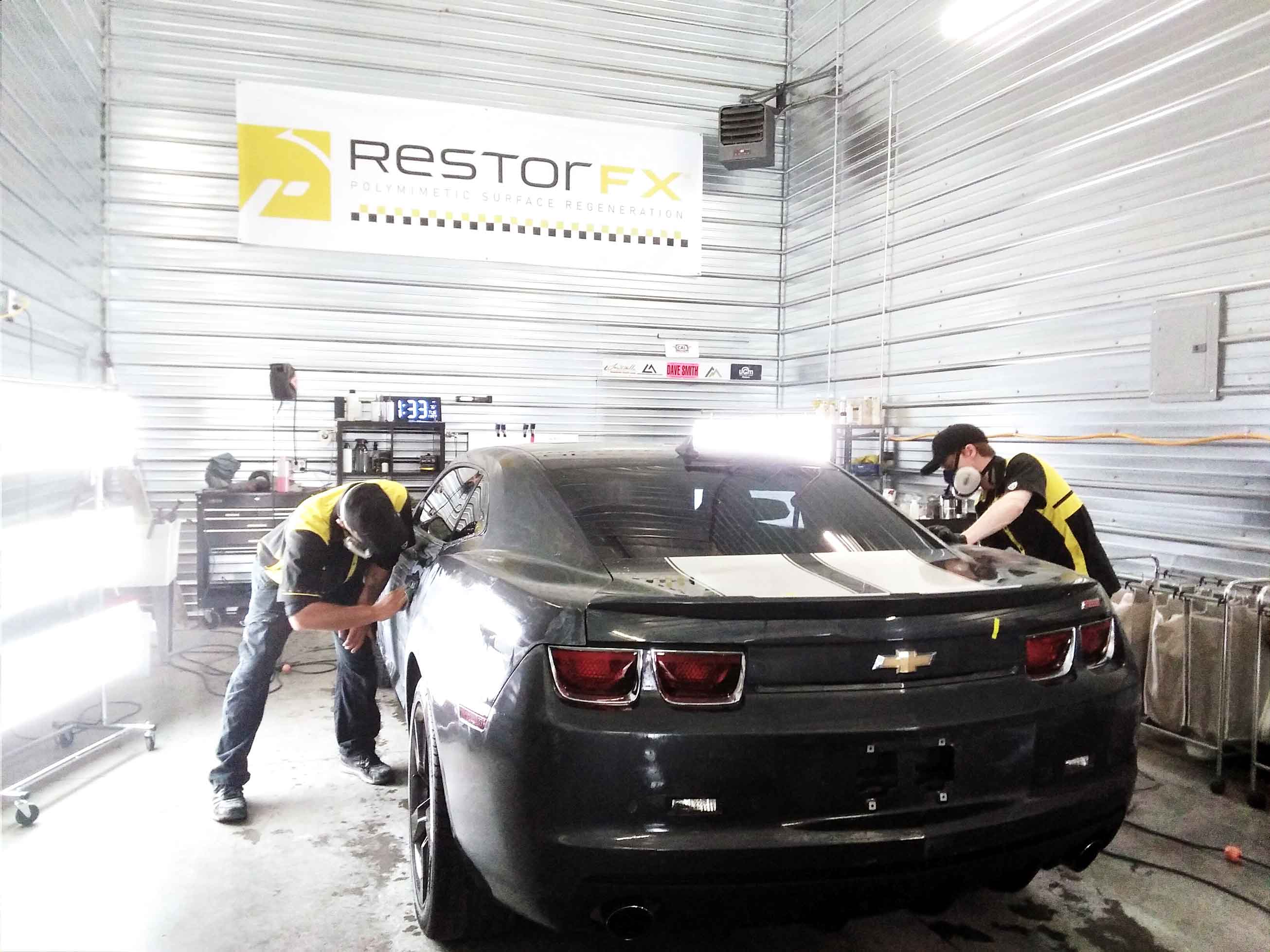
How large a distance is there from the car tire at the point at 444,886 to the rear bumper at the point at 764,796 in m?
0.42

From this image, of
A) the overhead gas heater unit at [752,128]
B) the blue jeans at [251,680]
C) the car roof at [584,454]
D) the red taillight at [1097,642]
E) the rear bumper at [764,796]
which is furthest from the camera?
the overhead gas heater unit at [752,128]

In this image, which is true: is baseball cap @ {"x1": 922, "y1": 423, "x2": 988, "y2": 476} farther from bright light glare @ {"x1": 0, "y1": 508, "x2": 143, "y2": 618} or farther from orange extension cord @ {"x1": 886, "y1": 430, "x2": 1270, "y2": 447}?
bright light glare @ {"x1": 0, "y1": 508, "x2": 143, "y2": 618}

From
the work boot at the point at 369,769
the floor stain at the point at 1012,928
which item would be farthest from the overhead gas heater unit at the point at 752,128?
the floor stain at the point at 1012,928

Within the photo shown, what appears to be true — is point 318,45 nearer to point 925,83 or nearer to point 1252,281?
point 925,83

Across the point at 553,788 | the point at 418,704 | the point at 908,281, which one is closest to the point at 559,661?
the point at 553,788

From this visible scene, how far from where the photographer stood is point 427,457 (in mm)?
7477

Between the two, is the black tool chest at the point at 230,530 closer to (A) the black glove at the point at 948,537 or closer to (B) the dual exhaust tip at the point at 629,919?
(A) the black glove at the point at 948,537

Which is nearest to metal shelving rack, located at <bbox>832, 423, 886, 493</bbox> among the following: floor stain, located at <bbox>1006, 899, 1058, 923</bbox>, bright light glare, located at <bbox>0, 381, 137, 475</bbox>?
floor stain, located at <bbox>1006, 899, 1058, 923</bbox>

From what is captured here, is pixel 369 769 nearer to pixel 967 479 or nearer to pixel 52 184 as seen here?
pixel 967 479

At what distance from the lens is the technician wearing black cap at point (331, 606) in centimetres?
286

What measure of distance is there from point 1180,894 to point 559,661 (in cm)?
219

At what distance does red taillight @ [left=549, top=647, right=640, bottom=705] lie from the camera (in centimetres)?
Result: 165

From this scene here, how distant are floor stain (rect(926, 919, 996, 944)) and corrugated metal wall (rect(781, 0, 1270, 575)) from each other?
110 inches

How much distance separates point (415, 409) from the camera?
734 cm
